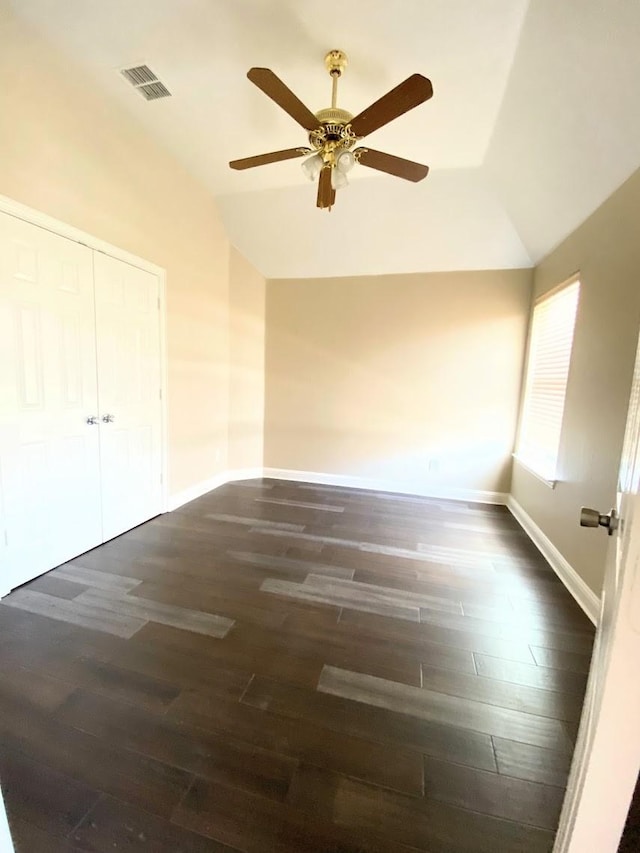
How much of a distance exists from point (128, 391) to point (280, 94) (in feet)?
7.30

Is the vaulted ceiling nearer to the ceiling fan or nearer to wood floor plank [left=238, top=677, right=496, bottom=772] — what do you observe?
the ceiling fan

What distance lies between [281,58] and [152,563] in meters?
3.27

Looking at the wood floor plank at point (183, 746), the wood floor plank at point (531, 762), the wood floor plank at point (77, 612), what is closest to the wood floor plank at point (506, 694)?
the wood floor plank at point (531, 762)

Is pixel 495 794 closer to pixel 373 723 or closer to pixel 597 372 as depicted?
pixel 373 723

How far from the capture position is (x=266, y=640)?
71.1 inches

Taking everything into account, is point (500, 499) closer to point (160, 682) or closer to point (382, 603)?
point (382, 603)

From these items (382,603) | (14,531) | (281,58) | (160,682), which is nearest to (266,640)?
(160,682)

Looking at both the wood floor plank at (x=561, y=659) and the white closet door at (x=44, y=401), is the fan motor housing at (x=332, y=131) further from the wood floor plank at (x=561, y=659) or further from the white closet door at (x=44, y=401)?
the wood floor plank at (x=561, y=659)

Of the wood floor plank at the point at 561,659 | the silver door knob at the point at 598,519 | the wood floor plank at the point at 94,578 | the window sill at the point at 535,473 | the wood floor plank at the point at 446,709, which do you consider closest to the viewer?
the silver door knob at the point at 598,519

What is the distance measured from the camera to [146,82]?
2271 mm

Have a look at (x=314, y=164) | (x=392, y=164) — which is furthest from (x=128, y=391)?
(x=392, y=164)

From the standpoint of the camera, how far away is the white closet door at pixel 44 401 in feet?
6.68

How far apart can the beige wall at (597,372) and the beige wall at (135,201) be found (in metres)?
3.33

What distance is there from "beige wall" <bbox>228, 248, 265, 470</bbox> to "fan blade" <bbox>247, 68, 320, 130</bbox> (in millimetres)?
2433
